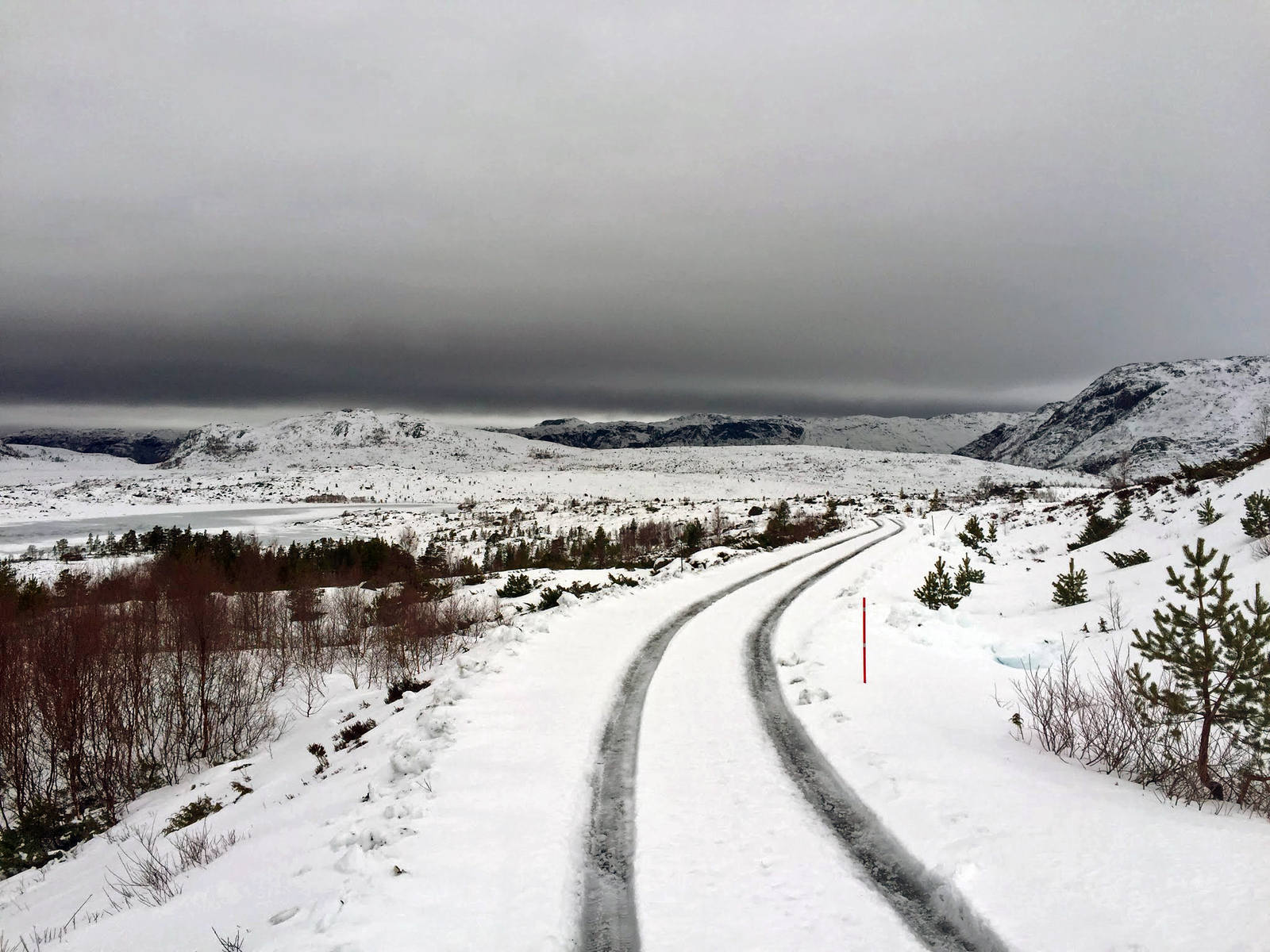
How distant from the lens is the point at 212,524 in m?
86.4

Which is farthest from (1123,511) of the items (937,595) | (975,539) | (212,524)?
(212,524)

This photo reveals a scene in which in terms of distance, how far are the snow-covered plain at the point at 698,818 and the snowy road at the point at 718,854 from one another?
0.12 ft

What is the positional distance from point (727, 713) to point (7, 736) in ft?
65.8

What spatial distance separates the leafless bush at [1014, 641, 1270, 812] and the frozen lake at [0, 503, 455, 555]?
76390 mm

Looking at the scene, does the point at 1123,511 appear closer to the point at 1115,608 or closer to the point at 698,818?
the point at 1115,608

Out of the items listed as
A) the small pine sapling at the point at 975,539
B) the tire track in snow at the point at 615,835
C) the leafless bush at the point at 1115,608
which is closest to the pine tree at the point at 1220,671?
the tire track in snow at the point at 615,835

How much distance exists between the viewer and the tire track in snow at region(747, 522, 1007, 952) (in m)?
5.13

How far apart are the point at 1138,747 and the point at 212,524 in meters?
104

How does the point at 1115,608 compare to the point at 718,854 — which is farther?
the point at 1115,608

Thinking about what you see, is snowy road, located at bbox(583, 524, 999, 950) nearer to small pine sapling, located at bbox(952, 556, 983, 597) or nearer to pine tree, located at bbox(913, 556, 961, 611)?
pine tree, located at bbox(913, 556, 961, 611)

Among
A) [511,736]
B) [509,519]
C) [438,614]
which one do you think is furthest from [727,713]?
[509,519]

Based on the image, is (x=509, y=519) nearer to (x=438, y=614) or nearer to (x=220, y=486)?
(x=438, y=614)

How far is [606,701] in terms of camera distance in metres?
11.5

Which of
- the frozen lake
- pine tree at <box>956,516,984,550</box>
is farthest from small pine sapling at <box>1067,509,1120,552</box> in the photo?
the frozen lake
